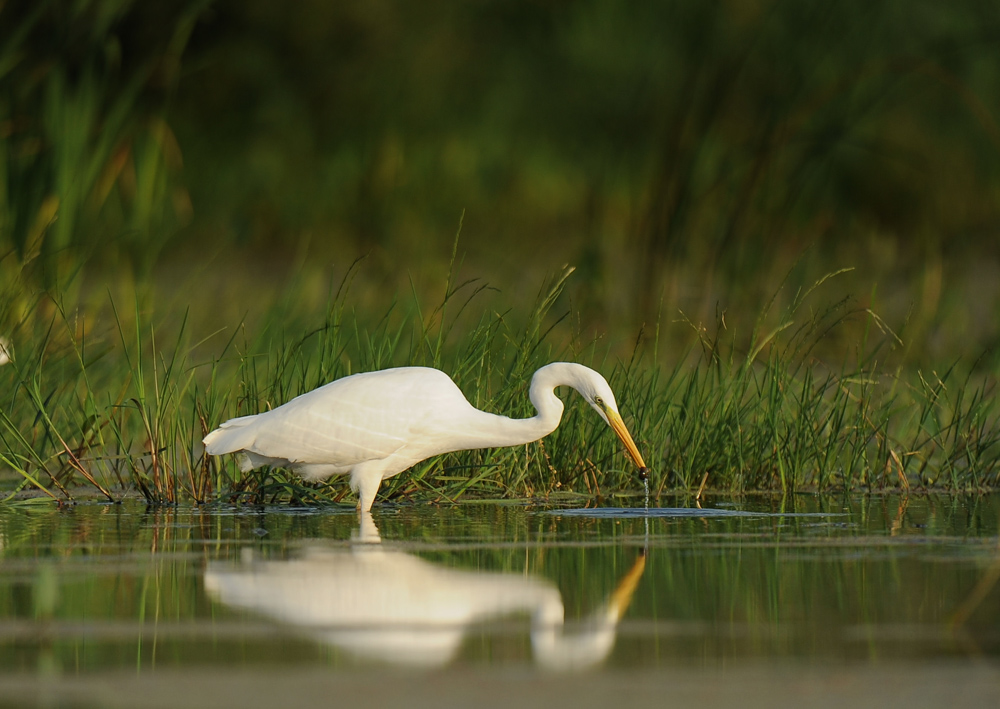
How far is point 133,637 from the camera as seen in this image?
368 cm

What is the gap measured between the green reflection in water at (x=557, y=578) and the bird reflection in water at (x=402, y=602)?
2cm

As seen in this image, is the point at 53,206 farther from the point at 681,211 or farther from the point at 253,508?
the point at 681,211

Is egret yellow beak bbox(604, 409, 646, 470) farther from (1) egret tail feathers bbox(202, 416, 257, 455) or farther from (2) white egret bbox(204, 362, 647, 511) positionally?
(1) egret tail feathers bbox(202, 416, 257, 455)

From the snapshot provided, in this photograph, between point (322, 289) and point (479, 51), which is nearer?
point (322, 289)

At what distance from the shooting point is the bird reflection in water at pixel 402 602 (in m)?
3.55

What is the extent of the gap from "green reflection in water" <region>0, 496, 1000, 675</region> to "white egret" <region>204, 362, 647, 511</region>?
0.21 metres

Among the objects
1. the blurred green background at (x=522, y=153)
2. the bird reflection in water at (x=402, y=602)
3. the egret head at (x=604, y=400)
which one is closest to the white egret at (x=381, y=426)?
the egret head at (x=604, y=400)

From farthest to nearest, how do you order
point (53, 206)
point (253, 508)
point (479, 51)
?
point (479, 51), point (53, 206), point (253, 508)

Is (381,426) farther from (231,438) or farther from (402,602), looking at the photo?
(402,602)

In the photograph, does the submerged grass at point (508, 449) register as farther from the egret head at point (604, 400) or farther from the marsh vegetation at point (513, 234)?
the egret head at point (604, 400)

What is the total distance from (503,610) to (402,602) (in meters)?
0.26

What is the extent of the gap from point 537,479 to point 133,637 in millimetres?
3444

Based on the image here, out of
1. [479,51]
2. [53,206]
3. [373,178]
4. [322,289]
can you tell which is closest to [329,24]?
[479,51]

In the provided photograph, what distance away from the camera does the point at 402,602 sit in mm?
4074
